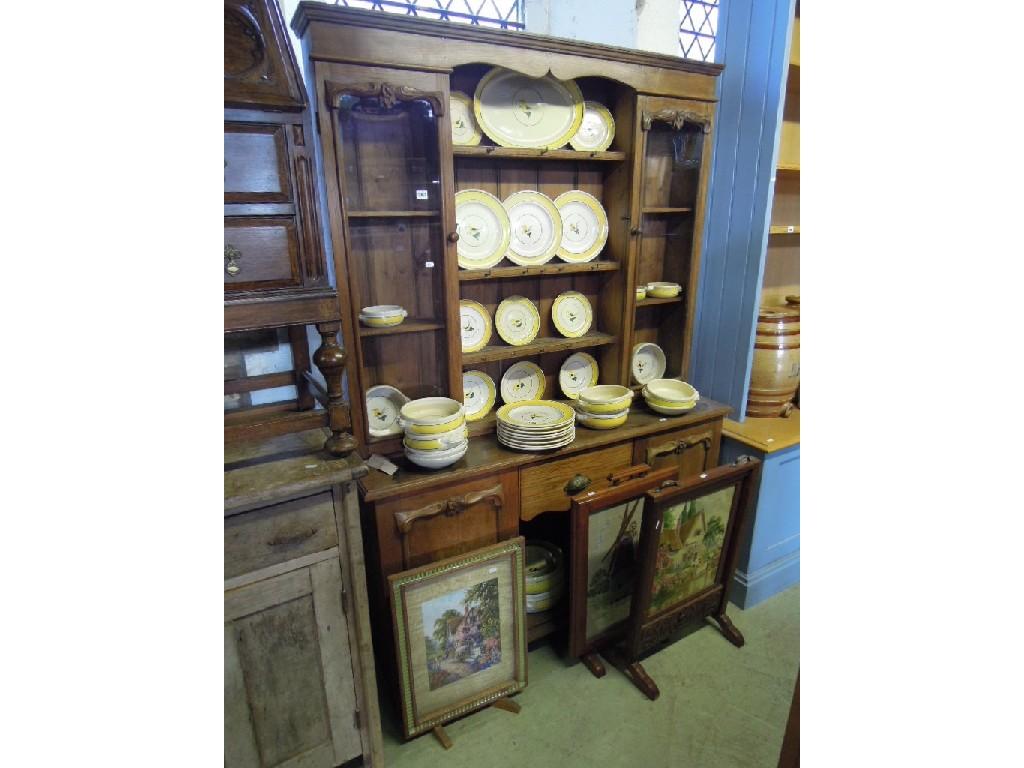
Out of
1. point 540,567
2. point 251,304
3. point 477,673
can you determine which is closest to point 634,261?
point 540,567

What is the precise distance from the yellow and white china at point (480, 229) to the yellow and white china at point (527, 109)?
7.4 inches

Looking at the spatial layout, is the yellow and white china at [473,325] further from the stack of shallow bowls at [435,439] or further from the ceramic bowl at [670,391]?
the ceramic bowl at [670,391]

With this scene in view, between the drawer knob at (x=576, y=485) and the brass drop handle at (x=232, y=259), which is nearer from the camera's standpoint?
the brass drop handle at (x=232, y=259)

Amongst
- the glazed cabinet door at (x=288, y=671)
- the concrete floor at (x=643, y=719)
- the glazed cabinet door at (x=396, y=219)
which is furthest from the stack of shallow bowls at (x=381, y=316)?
the concrete floor at (x=643, y=719)

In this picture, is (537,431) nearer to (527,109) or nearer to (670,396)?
(670,396)

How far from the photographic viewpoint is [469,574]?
1622 mm

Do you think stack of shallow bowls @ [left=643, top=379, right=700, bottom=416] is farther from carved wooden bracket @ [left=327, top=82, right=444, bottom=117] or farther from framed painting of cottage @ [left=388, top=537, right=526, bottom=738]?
carved wooden bracket @ [left=327, top=82, right=444, bottom=117]

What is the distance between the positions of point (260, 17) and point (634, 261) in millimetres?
1342

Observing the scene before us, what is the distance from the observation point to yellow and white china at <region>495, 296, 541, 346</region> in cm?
195

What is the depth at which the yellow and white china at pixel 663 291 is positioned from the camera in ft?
6.97

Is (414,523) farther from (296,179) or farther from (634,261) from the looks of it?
(634,261)

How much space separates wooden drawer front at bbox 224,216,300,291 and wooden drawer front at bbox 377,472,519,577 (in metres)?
0.68

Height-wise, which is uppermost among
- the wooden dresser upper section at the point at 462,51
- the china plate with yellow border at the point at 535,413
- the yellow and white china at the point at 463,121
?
the wooden dresser upper section at the point at 462,51

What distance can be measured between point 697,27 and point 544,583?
2463 mm
